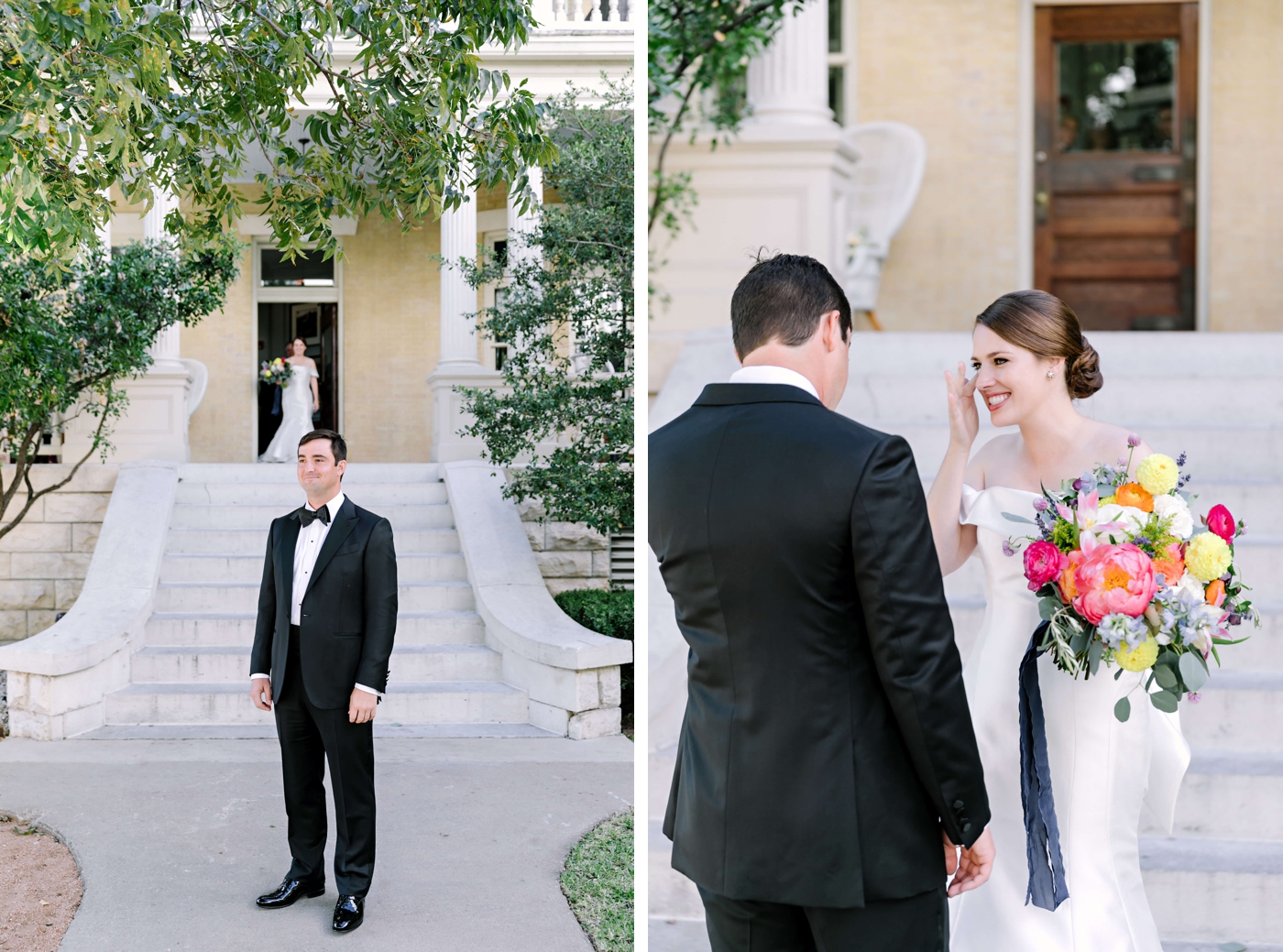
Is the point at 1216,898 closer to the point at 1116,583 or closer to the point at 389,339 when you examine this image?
the point at 1116,583

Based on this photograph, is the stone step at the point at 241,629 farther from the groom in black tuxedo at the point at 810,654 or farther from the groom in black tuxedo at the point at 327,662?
the groom in black tuxedo at the point at 810,654

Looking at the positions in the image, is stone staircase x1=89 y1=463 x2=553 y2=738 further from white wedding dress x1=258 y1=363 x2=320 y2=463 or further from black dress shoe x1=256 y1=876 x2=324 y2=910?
black dress shoe x1=256 y1=876 x2=324 y2=910

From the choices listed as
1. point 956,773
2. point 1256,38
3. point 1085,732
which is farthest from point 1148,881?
point 1256,38

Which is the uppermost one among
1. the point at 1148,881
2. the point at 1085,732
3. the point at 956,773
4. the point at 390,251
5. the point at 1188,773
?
the point at 390,251

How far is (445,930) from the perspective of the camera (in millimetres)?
3453

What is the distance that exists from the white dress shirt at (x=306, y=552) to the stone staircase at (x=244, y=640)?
1.41 m

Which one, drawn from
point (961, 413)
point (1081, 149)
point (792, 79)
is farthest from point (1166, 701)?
point (1081, 149)

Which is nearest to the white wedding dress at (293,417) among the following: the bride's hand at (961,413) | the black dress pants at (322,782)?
the black dress pants at (322,782)

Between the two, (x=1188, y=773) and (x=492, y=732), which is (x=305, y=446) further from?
(x=1188, y=773)

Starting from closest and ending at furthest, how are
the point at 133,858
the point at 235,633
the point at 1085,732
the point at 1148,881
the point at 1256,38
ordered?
the point at 1085,732, the point at 1148,881, the point at 133,858, the point at 235,633, the point at 1256,38

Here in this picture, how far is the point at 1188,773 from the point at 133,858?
339 centimetres

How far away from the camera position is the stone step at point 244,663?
4949mm

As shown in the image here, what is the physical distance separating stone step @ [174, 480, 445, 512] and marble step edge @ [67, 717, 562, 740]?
3.39 feet

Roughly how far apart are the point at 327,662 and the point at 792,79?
491cm
